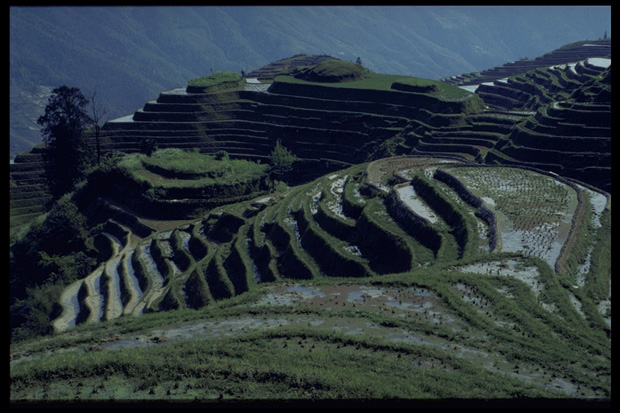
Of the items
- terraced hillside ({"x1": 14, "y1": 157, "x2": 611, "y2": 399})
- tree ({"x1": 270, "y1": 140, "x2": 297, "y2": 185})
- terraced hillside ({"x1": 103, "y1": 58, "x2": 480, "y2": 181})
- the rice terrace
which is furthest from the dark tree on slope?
tree ({"x1": 270, "y1": 140, "x2": 297, "y2": 185})

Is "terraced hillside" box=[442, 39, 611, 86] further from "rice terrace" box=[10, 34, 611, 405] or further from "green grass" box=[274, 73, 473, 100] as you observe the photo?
"green grass" box=[274, 73, 473, 100]

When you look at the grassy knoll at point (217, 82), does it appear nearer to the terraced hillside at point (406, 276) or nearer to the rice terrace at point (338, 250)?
the rice terrace at point (338, 250)

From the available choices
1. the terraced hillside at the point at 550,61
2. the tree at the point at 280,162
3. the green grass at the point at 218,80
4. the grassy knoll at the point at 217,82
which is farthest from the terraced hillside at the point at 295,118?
the terraced hillside at the point at 550,61

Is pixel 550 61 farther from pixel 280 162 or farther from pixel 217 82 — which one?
pixel 280 162

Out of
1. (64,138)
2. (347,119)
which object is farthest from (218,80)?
(64,138)

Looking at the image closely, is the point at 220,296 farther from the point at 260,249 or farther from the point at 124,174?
the point at 124,174

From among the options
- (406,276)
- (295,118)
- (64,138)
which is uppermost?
(295,118)
